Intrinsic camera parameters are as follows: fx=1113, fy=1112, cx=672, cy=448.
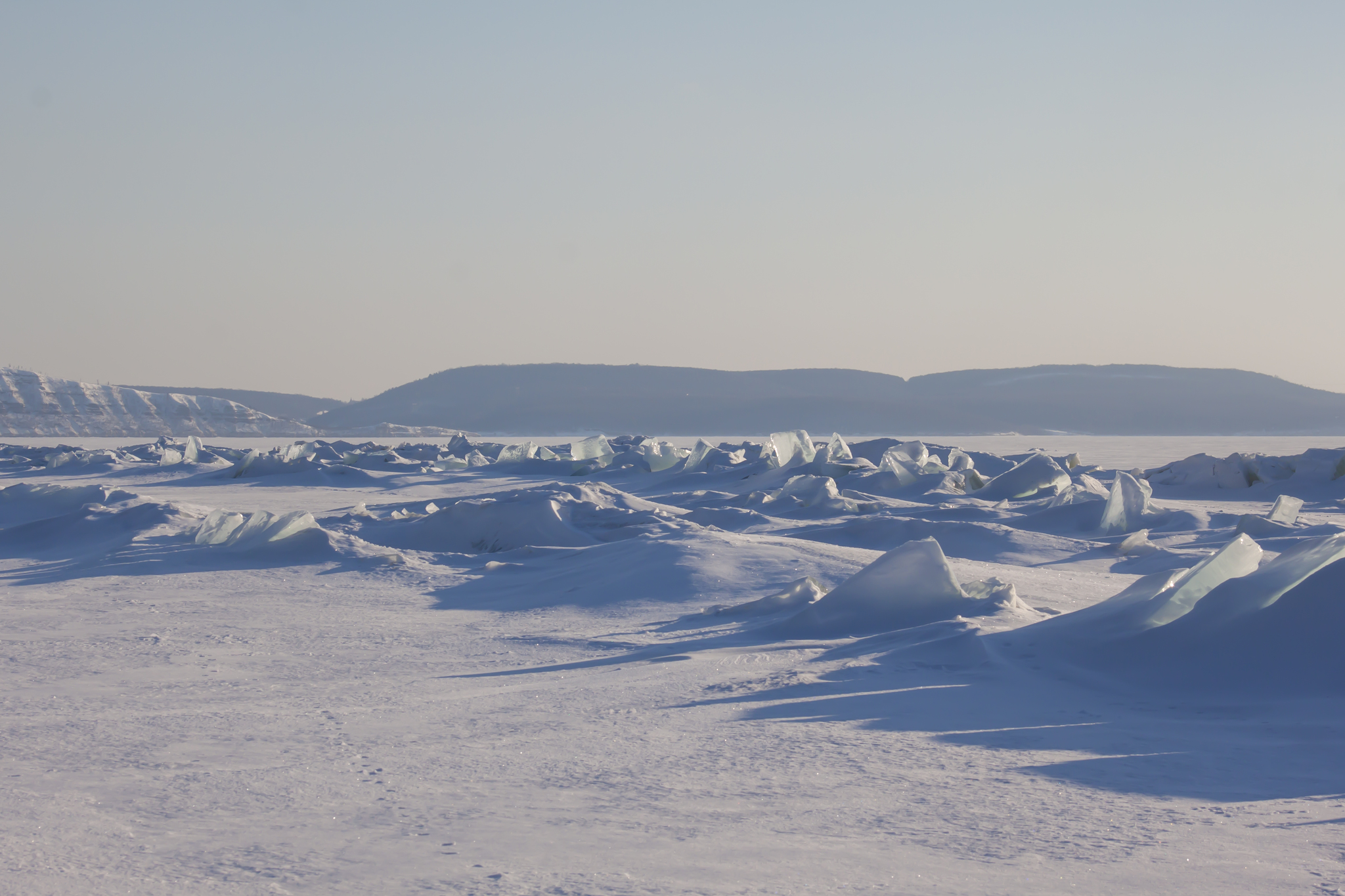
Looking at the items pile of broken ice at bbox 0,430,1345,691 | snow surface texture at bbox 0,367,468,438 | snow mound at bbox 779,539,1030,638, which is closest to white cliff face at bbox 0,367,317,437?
snow surface texture at bbox 0,367,468,438

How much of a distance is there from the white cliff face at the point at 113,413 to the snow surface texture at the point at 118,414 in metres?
0.04

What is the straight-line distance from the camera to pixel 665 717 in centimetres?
323

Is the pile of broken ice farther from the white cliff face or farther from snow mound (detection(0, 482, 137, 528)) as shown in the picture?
the white cliff face

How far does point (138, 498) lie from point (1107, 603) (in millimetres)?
7592

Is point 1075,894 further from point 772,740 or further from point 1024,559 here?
point 1024,559

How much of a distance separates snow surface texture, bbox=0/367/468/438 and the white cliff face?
4 cm

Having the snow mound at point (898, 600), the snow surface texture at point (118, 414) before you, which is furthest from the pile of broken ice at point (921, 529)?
the snow surface texture at point (118, 414)

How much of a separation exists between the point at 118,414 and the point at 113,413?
30 cm

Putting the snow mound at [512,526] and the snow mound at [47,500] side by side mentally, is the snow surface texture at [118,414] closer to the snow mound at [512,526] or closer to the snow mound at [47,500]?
the snow mound at [47,500]

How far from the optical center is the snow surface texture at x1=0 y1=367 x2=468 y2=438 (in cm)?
7062

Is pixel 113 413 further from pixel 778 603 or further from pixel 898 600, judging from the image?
pixel 898 600

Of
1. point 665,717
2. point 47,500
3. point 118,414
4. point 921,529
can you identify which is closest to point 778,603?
point 665,717

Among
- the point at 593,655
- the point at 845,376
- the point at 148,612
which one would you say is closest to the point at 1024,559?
the point at 593,655

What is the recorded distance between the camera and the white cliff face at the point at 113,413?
7125 cm
